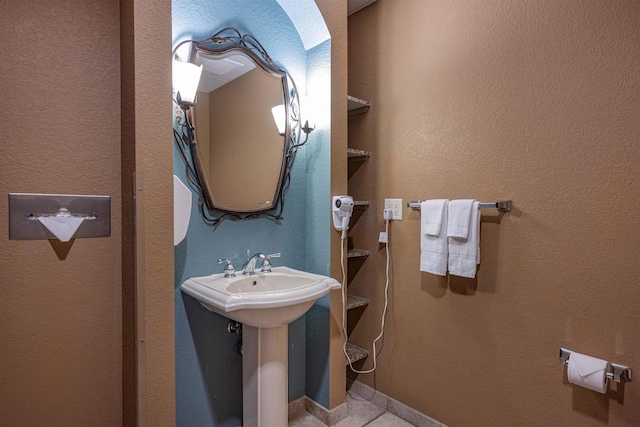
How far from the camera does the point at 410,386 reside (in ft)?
6.51

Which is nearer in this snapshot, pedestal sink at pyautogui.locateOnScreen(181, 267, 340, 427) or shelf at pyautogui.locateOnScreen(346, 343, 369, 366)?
pedestal sink at pyautogui.locateOnScreen(181, 267, 340, 427)

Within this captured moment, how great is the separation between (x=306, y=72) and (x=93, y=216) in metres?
1.37

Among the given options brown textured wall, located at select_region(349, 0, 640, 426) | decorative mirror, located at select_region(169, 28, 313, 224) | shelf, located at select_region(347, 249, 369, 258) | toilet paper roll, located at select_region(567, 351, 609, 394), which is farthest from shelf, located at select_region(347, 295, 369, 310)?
toilet paper roll, located at select_region(567, 351, 609, 394)

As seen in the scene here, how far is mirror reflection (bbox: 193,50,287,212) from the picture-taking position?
65.7 inches

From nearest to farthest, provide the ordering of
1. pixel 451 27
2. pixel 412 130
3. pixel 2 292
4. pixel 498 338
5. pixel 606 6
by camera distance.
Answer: pixel 2 292 < pixel 606 6 < pixel 498 338 < pixel 451 27 < pixel 412 130

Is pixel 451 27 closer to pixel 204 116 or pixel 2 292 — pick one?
pixel 204 116

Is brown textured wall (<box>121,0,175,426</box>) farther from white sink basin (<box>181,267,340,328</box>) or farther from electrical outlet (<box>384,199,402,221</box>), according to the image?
electrical outlet (<box>384,199,402,221</box>)

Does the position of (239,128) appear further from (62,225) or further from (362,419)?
(362,419)

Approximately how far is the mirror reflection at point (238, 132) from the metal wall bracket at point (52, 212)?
453 millimetres

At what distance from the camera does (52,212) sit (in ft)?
4.21

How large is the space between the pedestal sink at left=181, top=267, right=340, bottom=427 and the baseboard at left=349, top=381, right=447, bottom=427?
2.45 ft

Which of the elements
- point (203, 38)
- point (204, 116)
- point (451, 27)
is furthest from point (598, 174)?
point (203, 38)

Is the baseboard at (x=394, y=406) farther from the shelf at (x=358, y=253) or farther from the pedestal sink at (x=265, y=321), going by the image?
the shelf at (x=358, y=253)

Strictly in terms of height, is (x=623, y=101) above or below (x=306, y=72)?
below
